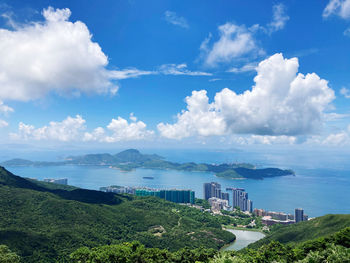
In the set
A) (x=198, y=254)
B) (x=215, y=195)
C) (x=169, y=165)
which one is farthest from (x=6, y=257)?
(x=169, y=165)

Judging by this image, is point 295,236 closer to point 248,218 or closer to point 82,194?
point 248,218

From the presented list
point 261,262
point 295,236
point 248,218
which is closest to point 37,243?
point 261,262

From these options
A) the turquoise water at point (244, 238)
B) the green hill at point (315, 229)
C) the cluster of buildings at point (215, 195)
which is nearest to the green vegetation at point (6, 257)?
the green hill at point (315, 229)

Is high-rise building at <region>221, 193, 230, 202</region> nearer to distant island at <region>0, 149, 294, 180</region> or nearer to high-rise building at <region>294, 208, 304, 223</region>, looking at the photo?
high-rise building at <region>294, 208, 304, 223</region>

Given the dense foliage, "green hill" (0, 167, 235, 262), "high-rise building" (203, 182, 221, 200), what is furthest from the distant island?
the dense foliage

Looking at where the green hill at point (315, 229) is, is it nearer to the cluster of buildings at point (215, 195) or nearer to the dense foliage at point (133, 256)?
the dense foliage at point (133, 256)
